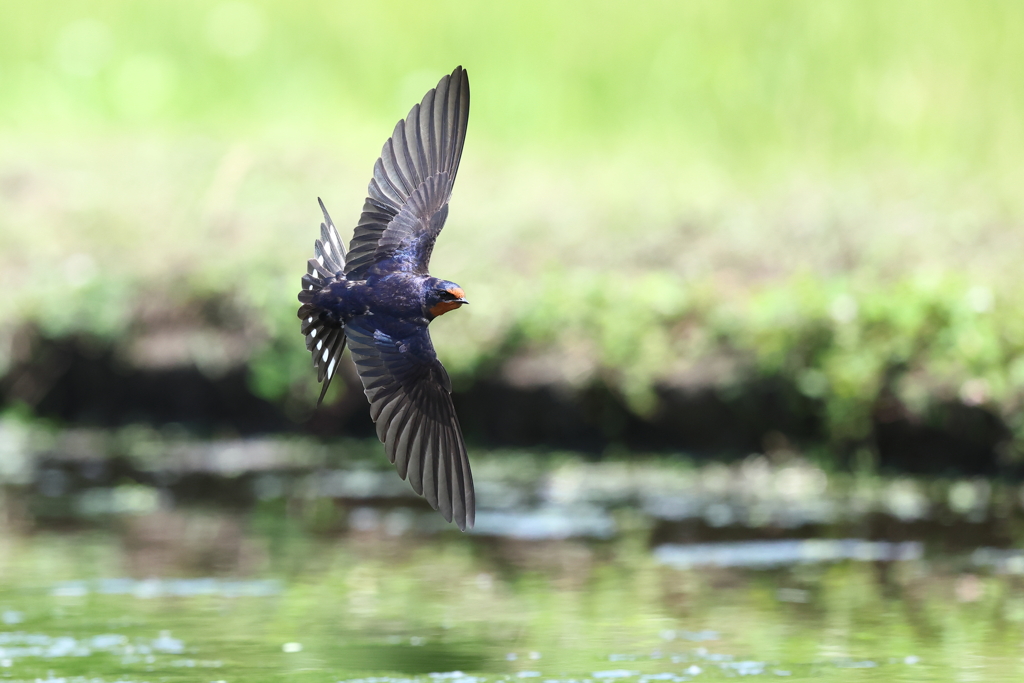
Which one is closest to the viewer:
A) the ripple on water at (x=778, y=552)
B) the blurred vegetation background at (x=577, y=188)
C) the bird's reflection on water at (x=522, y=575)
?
the bird's reflection on water at (x=522, y=575)

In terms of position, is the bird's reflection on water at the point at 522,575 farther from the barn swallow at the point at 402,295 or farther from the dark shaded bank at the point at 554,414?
the barn swallow at the point at 402,295

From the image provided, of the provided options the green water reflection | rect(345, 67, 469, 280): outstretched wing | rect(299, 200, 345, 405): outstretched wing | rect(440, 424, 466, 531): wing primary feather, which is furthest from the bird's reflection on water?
rect(345, 67, 469, 280): outstretched wing

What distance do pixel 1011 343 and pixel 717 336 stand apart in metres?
1.43

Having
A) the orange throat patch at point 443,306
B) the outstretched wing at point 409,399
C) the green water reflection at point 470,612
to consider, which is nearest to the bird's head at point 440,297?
the orange throat patch at point 443,306

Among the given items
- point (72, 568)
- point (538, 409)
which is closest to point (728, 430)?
point (538, 409)

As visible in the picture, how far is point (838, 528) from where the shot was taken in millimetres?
6438

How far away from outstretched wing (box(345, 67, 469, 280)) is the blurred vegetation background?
11.9 ft

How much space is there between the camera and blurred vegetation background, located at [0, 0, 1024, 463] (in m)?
7.83

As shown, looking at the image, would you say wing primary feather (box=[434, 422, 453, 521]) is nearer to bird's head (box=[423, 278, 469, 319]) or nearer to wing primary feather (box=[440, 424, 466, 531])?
wing primary feather (box=[440, 424, 466, 531])

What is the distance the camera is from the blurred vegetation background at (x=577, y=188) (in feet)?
25.7

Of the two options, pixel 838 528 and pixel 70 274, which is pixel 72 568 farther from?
pixel 70 274

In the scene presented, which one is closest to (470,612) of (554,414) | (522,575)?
(522,575)

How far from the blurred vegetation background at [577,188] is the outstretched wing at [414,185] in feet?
11.9

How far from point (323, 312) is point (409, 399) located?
0.31m
